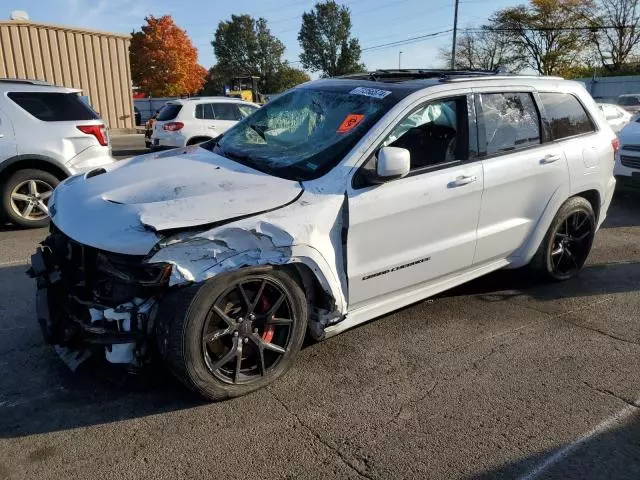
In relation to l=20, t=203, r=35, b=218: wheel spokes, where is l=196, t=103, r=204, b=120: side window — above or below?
above

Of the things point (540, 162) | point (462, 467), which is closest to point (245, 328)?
point (462, 467)

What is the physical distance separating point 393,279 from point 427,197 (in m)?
0.60

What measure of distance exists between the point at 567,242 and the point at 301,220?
3.04 m

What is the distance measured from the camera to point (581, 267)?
208 inches

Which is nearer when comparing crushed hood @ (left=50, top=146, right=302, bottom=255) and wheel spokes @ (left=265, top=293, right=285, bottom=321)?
crushed hood @ (left=50, top=146, right=302, bottom=255)

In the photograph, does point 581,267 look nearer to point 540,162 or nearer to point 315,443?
point 540,162

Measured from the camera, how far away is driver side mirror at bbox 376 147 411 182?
3.25 metres

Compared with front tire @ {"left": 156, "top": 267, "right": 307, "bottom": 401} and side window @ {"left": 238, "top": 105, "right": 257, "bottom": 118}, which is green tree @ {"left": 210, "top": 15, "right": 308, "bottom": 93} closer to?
side window @ {"left": 238, "top": 105, "right": 257, "bottom": 118}

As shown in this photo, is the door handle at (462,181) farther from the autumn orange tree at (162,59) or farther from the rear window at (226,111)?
the autumn orange tree at (162,59)

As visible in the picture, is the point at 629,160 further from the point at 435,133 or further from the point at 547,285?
the point at 435,133

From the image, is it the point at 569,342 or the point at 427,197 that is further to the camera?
the point at 569,342

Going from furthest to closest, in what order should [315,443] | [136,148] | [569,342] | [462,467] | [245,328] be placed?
[136,148]
[569,342]
[245,328]
[315,443]
[462,467]

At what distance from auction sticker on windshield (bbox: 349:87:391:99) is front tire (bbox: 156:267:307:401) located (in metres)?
1.47

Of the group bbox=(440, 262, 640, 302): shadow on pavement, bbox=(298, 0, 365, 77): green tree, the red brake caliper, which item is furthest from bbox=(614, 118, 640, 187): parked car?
bbox=(298, 0, 365, 77): green tree
